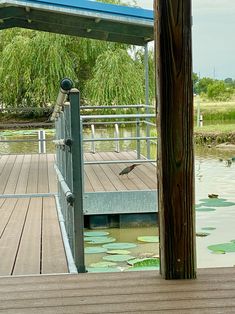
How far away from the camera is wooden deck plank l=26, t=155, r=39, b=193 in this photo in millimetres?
6911

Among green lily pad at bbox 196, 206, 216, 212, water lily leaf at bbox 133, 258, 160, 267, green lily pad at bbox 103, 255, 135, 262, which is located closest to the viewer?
water lily leaf at bbox 133, 258, 160, 267

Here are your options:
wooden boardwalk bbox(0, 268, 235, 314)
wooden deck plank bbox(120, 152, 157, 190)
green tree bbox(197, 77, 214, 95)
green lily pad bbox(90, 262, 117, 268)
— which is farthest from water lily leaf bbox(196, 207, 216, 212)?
green tree bbox(197, 77, 214, 95)

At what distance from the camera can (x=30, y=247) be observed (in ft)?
12.8

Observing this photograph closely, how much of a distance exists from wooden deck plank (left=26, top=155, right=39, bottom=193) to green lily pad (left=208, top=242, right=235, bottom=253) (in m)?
1.87

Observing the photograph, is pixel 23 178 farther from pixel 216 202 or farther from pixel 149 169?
pixel 216 202

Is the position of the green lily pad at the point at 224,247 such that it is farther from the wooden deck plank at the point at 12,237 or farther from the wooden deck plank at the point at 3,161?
the wooden deck plank at the point at 3,161

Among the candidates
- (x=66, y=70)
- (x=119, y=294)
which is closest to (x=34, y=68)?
(x=66, y=70)

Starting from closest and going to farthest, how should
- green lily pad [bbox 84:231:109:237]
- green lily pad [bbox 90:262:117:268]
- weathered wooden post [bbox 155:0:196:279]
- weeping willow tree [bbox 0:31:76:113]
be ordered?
weathered wooden post [bbox 155:0:196:279], green lily pad [bbox 90:262:117:268], green lily pad [bbox 84:231:109:237], weeping willow tree [bbox 0:31:76:113]

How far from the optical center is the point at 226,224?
6.74 meters

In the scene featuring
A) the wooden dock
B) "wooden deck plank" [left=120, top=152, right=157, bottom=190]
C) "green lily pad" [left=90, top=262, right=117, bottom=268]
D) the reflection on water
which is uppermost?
the wooden dock

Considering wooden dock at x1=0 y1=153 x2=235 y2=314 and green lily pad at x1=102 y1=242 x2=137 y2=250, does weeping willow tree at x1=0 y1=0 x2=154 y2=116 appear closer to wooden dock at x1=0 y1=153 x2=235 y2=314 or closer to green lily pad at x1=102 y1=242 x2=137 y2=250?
green lily pad at x1=102 y1=242 x2=137 y2=250

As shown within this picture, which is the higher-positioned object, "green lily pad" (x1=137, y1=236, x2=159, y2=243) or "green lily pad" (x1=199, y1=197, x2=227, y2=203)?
"green lily pad" (x1=199, y1=197, x2=227, y2=203)

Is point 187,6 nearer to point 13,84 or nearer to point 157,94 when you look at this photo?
point 157,94

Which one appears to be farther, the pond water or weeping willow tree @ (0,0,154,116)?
weeping willow tree @ (0,0,154,116)
